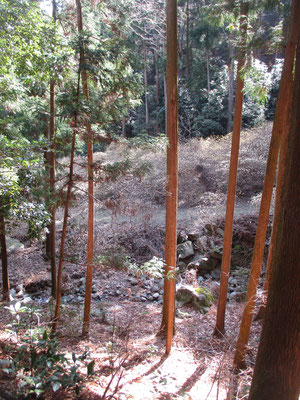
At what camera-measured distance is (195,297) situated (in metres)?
10.1

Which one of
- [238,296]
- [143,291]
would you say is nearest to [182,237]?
[143,291]

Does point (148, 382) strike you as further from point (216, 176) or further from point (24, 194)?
point (216, 176)

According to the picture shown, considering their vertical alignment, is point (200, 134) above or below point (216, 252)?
above

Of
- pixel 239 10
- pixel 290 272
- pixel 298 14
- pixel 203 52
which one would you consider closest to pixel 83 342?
pixel 290 272

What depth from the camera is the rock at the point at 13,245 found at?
13.0 meters

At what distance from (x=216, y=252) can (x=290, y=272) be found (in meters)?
10.4

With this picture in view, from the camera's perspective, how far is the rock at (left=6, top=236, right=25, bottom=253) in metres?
13.0

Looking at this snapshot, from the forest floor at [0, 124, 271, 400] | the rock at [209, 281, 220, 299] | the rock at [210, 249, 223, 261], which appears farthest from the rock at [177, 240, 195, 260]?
the rock at [209, 281, 220, 299]

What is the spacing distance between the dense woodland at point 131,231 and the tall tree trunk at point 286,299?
0.5 inches

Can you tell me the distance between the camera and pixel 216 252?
12.8 metres

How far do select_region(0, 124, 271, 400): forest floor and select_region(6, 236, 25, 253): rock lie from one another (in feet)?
0.41

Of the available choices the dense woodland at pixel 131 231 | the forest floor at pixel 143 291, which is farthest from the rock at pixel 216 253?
the forest floor at pixel 143 291

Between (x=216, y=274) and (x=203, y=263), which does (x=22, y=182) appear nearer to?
(x=203, y=263)

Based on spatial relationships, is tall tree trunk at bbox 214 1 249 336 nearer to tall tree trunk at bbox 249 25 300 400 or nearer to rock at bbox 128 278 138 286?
tall tree trunk at bbox 249 25 300 400
